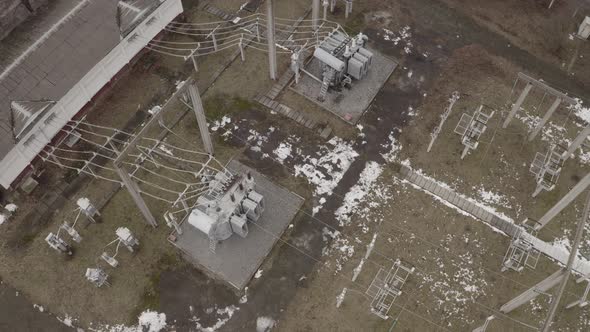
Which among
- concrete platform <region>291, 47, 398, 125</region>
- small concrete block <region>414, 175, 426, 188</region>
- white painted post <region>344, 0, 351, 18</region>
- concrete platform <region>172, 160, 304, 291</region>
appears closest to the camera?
concrete platform <region>172, 160, 304, 291</region>

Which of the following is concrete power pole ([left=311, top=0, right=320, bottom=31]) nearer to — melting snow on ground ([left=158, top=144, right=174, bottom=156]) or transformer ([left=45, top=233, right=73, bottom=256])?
melting snow on ground ([left=158, top=144, right=174, bottom=156])

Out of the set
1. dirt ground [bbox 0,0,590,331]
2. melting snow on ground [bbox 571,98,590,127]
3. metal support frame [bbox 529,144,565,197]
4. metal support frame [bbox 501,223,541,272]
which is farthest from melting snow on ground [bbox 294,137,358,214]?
melting snow on ground [bbox 571,98,590,127]

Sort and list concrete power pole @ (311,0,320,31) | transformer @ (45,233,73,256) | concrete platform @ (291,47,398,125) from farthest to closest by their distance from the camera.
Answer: concrete power pole @ (311,0,320,31), concrete platform @ (291,47,398,125), transformer @ (45,233,73,256)

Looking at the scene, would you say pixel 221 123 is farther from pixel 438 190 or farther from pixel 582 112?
pixel 582 112

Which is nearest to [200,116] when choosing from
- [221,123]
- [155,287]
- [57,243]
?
[221,123]

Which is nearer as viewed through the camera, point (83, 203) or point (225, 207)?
point (225, 207)

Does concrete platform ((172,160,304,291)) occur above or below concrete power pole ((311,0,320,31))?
below

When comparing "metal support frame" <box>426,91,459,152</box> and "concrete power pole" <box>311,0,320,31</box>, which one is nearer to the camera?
"metal support frame" <box>426,91,459,152</box>

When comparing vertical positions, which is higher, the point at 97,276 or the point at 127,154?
the point at 127,154
